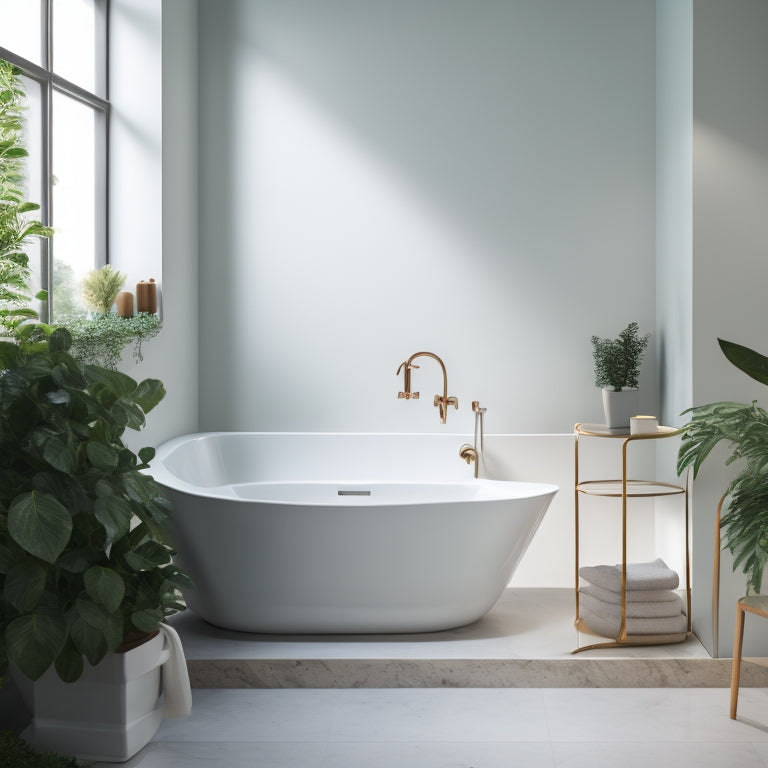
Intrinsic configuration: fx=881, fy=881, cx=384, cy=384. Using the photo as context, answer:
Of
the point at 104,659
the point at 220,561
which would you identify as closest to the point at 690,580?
the point at 220,561

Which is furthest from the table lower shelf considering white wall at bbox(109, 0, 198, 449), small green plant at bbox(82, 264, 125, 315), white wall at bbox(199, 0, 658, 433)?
small green plant at bbox(82, 264, 125, 315)

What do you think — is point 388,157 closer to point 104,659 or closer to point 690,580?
point 690,580

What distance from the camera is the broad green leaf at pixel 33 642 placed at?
2062mm

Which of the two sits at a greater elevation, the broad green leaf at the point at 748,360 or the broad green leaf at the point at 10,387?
the broad green leaf at the point at 748,360

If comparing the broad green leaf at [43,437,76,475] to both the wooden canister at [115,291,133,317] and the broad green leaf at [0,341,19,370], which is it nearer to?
the broad green leaf at [0,341,19,370]

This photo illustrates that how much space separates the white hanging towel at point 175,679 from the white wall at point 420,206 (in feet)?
5.38

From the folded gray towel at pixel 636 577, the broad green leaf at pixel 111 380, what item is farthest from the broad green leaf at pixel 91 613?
the folded gray towel at pixel 636 577

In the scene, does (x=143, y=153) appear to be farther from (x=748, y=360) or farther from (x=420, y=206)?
(x=748, y=360)

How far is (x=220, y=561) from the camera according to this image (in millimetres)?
2963

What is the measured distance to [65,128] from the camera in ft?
10.9

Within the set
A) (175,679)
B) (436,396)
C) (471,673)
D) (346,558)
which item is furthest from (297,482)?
(175,679)

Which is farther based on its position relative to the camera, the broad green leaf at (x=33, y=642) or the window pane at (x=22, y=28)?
the window pane at (x=22, y=28)

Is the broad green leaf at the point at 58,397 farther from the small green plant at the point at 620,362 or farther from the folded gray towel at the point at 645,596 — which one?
the small green plant at the point at 620,362

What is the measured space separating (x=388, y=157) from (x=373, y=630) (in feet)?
6.97
